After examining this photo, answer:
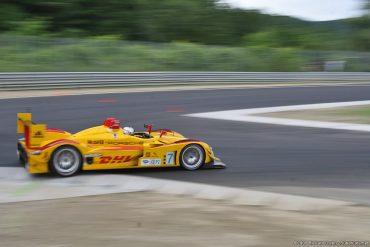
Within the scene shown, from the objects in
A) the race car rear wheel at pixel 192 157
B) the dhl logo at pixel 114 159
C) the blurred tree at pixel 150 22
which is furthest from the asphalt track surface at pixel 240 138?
the blurred tree at pixel 150 22

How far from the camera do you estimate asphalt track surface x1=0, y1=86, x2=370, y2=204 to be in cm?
771

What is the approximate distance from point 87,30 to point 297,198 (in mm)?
32947

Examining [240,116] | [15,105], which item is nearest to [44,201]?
[240,116]

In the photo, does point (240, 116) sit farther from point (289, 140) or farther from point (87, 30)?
point (87, 30)

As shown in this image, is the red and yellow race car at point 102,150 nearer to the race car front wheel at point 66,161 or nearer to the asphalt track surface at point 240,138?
the race car front wheel at point 66,161

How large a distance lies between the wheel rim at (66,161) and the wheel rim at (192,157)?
60.8 inches

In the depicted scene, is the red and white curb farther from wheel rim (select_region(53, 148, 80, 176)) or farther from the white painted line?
the white painted line

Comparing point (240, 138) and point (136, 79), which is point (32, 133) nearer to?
point (240, 138)

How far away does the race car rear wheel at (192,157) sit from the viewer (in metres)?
8.12

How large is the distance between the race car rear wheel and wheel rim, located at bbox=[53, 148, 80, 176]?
151cm

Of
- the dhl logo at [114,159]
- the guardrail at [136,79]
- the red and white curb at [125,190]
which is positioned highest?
the guardrail at [136,79]

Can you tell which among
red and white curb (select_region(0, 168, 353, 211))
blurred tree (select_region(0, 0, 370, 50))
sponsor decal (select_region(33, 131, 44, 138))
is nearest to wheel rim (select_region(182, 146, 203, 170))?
red and white curb (select_region(0, 168, 353, 211))

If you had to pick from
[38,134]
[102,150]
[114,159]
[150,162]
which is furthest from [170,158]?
[38,134]

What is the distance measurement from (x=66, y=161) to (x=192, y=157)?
5.96ft
